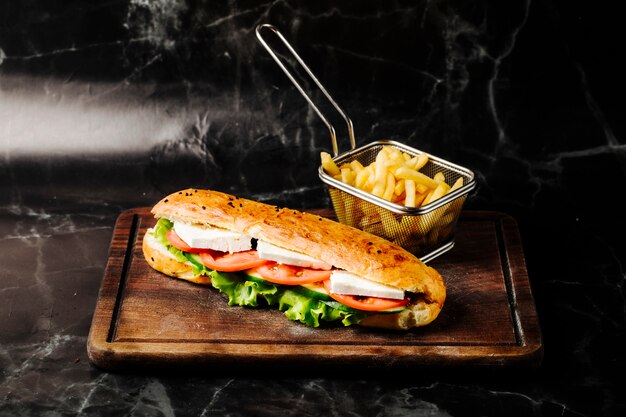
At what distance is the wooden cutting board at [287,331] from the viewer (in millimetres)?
4965

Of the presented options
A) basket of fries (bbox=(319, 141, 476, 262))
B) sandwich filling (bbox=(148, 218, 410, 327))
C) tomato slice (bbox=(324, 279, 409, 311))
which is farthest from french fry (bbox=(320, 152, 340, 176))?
tomato slice (bbox=(324, 279, 409, 311))

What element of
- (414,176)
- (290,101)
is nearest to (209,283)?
(414,176)

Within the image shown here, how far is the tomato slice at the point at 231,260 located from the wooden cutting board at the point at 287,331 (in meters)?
0.20

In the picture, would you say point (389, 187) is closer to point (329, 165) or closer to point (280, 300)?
point (329, 165)

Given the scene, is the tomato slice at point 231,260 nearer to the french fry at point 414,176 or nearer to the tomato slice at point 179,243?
the tomato slice at point 179,243

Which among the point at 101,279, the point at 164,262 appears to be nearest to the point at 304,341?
the point at 164,262

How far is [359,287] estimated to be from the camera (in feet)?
16.6

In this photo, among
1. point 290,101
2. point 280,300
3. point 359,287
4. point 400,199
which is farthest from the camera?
point 290,101

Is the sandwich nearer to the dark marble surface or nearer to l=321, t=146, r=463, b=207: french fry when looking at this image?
l=321, t=146, r=463, b=207: french fry

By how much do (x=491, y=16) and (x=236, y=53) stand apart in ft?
5.61

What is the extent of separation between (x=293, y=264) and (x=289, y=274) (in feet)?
0.18

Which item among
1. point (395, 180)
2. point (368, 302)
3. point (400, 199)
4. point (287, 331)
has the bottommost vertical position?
point (287, 331)

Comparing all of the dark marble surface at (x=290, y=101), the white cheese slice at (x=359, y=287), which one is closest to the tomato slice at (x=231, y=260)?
the white cheese slice at (x=359, y=287)

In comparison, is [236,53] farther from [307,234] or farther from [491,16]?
[307,234]
